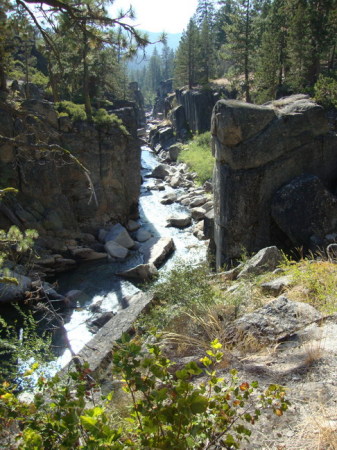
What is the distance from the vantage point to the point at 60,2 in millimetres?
4430

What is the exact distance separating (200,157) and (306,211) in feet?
81.4

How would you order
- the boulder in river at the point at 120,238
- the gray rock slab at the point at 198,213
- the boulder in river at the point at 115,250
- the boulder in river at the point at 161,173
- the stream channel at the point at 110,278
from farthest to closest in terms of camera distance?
the boulder in river at the point at 161,173 < the gray rock slab at the point at 198,213 < the boulder in river at the point at 120,238 < the boulder in river at the point at 115,250 < the stream channel at the point at 110,278

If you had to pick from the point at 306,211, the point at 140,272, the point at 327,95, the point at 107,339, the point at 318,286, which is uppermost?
the point at 327,95

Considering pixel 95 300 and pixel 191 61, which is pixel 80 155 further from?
pixel 191 61

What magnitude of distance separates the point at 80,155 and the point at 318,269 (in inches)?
656

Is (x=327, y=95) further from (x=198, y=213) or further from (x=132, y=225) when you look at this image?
(x=132, y=225)

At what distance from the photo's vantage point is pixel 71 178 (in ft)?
64.3

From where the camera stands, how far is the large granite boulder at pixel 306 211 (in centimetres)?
1028

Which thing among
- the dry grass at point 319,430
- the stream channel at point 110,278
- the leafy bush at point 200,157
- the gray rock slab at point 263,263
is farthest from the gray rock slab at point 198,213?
the dry grass at point 319,430

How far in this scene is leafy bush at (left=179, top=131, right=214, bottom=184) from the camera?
30328 mm

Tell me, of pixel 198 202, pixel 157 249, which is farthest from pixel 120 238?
pixel 198 202

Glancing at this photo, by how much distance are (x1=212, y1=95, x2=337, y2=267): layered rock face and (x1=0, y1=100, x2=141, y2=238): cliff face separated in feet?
24.8

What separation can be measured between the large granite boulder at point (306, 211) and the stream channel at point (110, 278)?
305cm

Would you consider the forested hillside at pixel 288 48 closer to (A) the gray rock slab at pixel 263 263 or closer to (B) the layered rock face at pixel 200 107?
(B) the layered rock face at pixel 200 107
